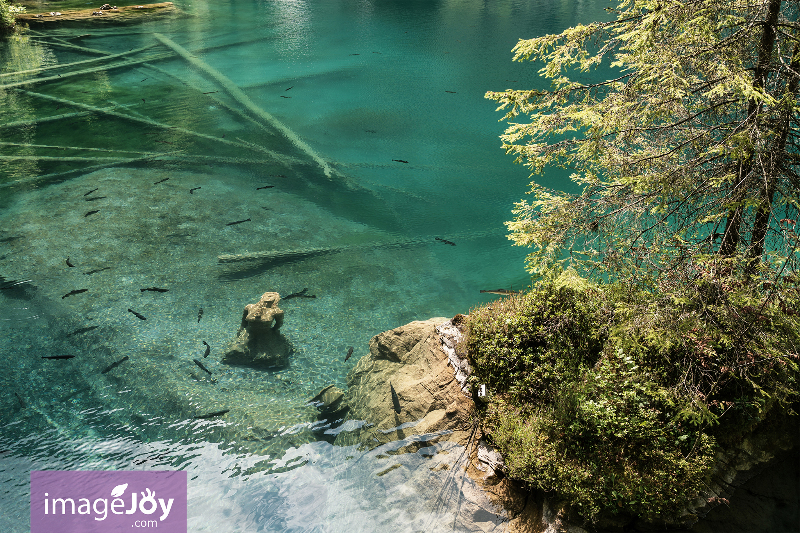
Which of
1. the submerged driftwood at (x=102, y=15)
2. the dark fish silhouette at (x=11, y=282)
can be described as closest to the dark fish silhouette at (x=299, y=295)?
the dark fish silhouette at (x=11, y=282)

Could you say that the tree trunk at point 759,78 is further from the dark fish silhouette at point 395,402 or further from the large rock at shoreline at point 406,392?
the dark fish silhouette at point 395,402

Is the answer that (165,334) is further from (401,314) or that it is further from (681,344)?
(681,344)

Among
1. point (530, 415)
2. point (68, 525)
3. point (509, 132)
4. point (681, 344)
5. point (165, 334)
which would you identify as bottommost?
point (68, 525)

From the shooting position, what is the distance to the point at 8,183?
1895cm

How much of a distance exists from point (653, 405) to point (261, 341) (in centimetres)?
876

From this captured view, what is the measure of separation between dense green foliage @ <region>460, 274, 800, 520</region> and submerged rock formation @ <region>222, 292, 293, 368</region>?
20.0 feet

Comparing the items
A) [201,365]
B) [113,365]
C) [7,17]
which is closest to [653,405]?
[201,365]

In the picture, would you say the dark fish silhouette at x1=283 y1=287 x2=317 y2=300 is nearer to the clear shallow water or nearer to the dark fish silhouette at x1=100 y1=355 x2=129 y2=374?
the clear shallow water

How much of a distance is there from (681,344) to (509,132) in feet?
14.7

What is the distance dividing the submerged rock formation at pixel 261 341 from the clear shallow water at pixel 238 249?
38 centimetres

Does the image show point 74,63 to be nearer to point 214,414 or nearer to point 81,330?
point 81,330

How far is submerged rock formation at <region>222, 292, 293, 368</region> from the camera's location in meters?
12.1

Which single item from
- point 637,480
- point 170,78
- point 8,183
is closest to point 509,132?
point 637,480

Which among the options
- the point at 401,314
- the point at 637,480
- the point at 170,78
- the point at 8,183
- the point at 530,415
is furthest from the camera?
the point at 170,78
